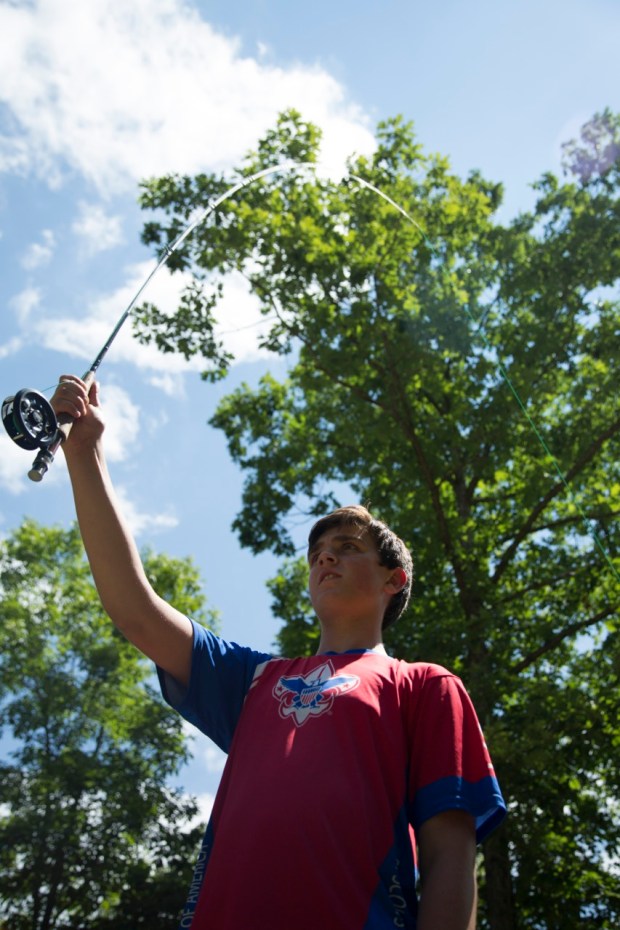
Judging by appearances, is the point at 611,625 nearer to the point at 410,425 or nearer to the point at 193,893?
the point at 410,425

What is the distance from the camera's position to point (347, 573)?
8.43 ft

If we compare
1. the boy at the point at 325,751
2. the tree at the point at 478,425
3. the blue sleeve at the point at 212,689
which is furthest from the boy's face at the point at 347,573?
the tree at the point at 478,425

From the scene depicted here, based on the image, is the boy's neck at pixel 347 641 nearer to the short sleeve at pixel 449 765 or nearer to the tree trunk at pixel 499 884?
the short sleeve at pixel 449 765

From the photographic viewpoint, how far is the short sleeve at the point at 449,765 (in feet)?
6.44

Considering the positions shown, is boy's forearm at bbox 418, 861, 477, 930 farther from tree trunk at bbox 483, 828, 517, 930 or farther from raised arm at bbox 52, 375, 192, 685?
tree trunk at bbox 483, 828, 517, 930

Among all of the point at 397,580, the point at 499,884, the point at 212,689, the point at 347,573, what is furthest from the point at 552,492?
the point at 212,689

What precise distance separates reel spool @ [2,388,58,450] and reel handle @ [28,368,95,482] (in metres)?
0.01

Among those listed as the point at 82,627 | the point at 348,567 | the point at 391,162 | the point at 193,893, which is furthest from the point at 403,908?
the point at 82,627

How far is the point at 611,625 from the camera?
10.2 meters

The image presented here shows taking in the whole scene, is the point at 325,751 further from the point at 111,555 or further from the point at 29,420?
the point at 29,420

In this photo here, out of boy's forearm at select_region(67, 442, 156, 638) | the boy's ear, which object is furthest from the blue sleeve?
the boy's ear

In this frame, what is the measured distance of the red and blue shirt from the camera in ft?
5.94

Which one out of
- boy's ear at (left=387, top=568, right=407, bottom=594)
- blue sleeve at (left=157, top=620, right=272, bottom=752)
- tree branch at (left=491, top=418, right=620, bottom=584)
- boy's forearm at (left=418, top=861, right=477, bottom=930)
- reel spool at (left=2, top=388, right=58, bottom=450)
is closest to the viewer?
boy's forearm at (left=418, top=861, right=477, bottom=930)

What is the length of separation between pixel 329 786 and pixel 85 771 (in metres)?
14.1
